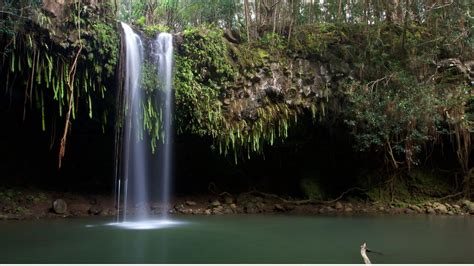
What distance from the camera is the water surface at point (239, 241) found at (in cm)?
530

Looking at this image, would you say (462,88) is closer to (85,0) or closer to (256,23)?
(256,23)

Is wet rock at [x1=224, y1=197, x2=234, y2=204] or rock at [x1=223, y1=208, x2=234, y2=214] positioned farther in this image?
wet rock at [x1=224, y1=197, x2=234, y2=204]

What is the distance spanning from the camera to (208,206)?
12.5m

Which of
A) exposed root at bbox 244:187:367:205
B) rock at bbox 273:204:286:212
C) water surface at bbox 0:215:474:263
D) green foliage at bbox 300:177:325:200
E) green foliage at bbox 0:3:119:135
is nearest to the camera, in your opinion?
water surface at bbox 0:215:474:263

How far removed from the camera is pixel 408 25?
12781mm

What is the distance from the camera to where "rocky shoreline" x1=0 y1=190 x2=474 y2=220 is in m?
10.8

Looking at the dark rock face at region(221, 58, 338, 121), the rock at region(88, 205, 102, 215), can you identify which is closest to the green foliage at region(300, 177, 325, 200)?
the dark rock face at region(221, 58, 338, 121)

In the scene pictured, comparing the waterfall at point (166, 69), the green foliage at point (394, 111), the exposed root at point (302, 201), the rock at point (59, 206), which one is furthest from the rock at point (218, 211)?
the green foliage at point (394, 111)

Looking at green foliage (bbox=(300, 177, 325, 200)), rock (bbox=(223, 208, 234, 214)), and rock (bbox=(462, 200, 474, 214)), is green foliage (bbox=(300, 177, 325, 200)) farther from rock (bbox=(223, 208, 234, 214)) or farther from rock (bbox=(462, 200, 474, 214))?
rock (bbox=(462, 200, 474, 214))

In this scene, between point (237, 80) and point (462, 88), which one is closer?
point (237, 80)

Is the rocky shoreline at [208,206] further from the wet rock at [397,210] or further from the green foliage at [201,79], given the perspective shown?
the green foliage at [201,79]

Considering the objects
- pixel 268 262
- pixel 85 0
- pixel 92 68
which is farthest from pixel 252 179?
pixel 268 262

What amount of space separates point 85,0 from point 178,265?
6081 mm

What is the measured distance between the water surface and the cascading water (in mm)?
1417
